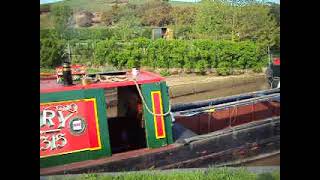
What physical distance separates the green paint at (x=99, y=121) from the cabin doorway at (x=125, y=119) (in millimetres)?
37

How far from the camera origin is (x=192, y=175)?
9.72 feet

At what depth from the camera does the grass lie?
2.87m

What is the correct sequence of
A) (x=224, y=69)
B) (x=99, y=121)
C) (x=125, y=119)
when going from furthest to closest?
(x=224, y=69) < (x=125, y=119) < (x=99, y=121)

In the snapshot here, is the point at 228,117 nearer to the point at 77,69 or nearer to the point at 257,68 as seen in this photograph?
the point at 257,68

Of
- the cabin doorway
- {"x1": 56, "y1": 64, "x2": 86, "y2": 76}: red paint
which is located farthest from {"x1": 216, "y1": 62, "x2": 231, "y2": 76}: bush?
{"x1": 56, "y1": 64, "x2": 86, "y2": 76}: red paint

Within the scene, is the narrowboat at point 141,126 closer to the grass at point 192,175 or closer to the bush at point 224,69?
the grass at point 192,175

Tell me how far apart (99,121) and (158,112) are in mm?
416

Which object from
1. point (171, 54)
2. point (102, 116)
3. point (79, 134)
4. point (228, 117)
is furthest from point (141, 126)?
point (228, 117)

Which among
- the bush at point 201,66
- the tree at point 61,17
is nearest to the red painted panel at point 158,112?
the bush at point 201,66

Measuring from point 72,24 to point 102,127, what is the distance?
72 centimetres

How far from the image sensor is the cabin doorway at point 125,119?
290 cm

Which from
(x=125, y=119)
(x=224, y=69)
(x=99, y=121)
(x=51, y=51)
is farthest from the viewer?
(x=224, y=69)
